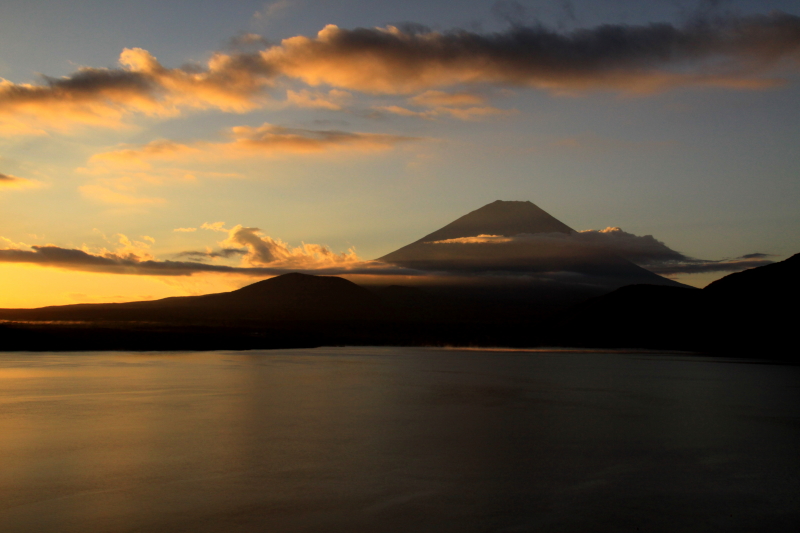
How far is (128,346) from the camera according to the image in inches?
2606

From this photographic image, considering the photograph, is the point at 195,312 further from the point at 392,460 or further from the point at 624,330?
the point at 392,460

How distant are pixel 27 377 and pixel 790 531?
94.9 feet

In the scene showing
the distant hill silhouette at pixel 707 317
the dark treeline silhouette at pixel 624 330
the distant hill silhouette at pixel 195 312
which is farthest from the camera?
the distant hill silhouette at pixel 195 312

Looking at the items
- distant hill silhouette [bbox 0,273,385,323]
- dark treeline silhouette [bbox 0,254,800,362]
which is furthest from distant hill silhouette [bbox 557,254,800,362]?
distant hill silhouette [bbox 0,273,385,323]

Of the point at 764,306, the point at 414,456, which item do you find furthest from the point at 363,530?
the point at 764,306

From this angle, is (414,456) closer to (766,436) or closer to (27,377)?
(766,436)

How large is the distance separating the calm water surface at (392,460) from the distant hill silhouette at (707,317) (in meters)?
58.5

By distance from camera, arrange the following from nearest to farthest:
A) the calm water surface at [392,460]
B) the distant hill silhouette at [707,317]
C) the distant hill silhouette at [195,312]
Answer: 1. the calm water surface at [392,460]
2. the distant hill silhouette at [707,317]
3. the distant hill silhouette at [195,312]

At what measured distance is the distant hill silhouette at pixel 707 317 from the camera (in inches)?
3029

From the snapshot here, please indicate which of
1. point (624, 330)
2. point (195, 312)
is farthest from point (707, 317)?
point (195, 312)

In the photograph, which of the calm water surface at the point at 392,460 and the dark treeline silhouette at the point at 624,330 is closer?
the calm water surface at the point at 392,460

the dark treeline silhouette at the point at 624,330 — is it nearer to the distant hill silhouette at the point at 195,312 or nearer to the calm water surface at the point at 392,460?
the distant hill silhouette at the point at 195,312

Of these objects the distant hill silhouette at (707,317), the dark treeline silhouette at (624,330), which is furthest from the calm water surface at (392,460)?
the distant hill silhouette at (707,317)

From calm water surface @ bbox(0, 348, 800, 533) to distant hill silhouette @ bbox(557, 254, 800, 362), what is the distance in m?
58.5
